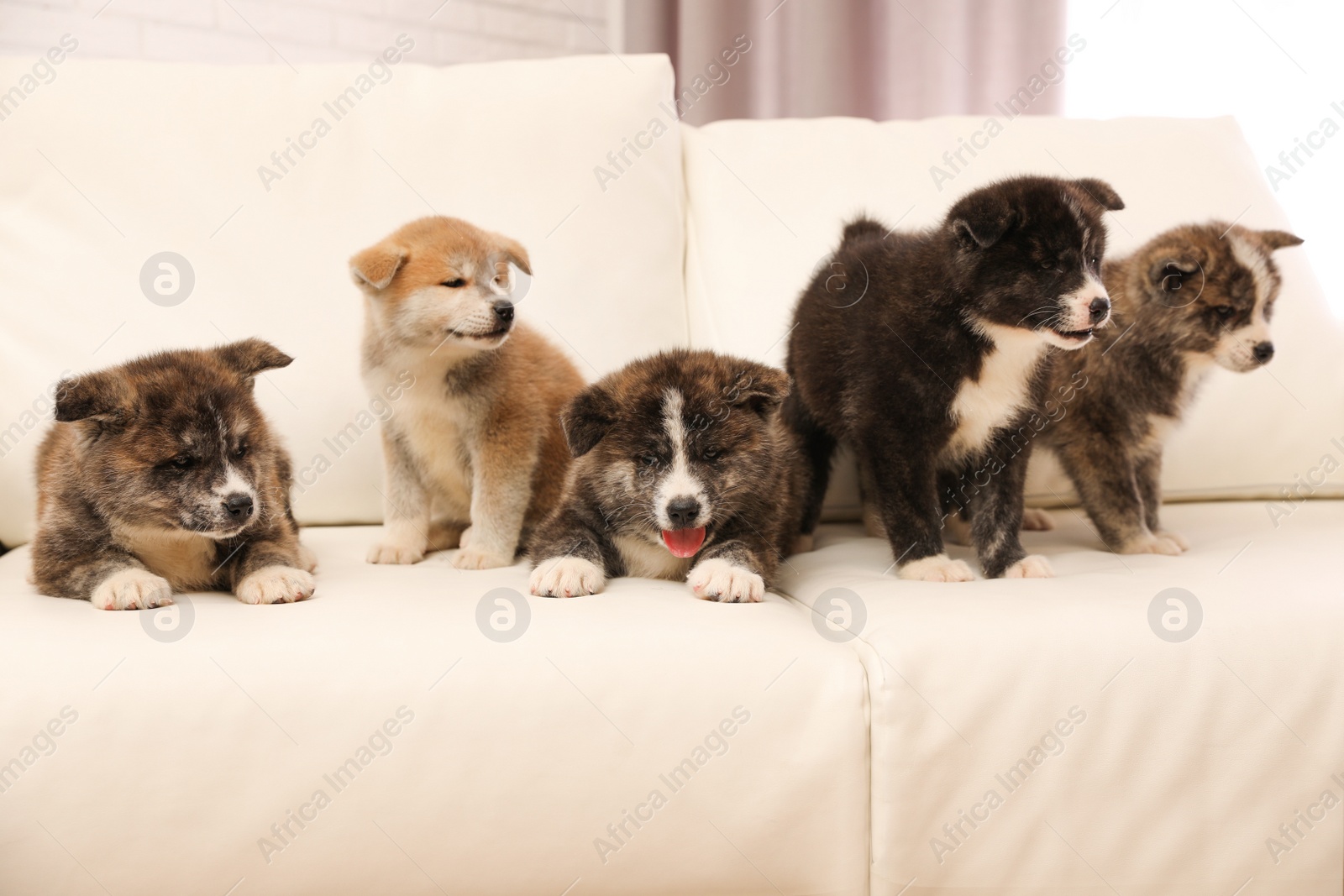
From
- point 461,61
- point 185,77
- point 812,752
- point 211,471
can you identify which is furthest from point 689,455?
point 461,61

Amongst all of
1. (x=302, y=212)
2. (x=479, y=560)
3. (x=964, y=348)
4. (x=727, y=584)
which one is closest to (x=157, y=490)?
(x=479, y=560)

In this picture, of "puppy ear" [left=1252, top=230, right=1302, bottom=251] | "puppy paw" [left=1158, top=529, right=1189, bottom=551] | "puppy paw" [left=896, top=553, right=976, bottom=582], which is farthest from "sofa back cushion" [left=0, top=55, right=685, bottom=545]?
"puppy ear" [left=1252, top=230, right=1302, bottom=251]

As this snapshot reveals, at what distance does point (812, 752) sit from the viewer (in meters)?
1.70

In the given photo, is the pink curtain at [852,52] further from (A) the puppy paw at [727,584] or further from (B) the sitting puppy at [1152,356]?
(A) the puppy paw at [727,584]

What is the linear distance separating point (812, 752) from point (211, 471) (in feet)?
4.64

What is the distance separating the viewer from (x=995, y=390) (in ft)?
8.13

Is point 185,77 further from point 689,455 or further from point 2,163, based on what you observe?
point 689,455

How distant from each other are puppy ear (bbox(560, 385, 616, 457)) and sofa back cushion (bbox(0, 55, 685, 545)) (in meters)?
0.64

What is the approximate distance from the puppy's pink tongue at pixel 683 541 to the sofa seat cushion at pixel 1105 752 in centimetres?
57

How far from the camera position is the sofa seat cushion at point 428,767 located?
162cm

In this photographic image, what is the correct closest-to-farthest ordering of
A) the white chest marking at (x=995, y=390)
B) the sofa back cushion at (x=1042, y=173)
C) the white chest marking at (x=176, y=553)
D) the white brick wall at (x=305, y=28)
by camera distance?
1. the white chest marking at (x=176, y=553)
2. the white chest marking at (x=995, y=390)
3. the sofa back cushion at (x=1042, y=173)
4. the white brick wall at (x=305, y=28)

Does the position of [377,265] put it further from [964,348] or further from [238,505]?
[964,348]

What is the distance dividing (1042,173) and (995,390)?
100cm

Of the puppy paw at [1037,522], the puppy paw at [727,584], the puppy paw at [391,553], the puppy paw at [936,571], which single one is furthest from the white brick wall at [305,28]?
the puppy paw at [936,571]
